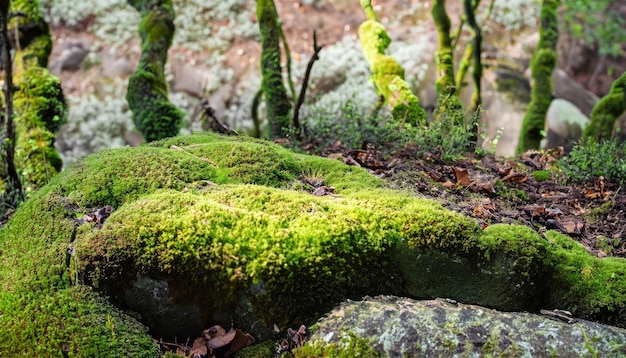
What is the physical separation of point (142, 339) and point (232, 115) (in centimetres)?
940

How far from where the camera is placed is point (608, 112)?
5.96m

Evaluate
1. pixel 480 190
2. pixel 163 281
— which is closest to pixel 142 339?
pixel 163 281

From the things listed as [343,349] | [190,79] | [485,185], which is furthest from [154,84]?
[190,79]

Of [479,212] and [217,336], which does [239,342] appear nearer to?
[217,336]

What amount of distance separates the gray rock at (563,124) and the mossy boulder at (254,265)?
27.5 feet

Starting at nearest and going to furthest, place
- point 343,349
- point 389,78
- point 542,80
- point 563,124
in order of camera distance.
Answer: point 343,349, point 389,78, point 542,80, point 563,124

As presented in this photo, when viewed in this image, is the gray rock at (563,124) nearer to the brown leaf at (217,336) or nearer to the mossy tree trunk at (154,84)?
the mossy tree trunk at (154,84)

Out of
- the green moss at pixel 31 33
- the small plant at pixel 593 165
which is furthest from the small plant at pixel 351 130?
the green moss at pixel 31 33

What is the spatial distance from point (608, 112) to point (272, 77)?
12.8 feet

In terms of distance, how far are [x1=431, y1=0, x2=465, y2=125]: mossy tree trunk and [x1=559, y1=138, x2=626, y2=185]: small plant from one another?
1.05 meters

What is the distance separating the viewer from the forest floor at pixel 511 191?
3.41 metres

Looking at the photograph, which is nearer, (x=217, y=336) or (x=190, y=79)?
(x=217, y=336)

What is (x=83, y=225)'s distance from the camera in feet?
9.27

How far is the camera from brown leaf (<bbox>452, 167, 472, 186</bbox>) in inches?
155
